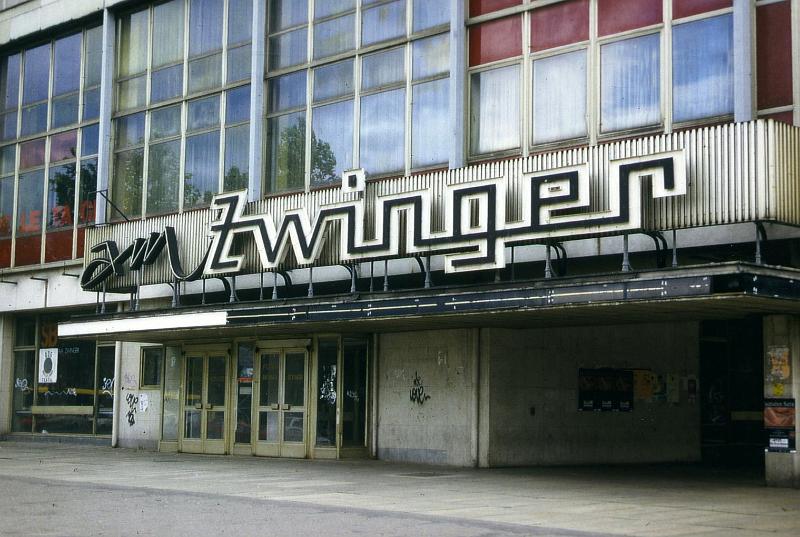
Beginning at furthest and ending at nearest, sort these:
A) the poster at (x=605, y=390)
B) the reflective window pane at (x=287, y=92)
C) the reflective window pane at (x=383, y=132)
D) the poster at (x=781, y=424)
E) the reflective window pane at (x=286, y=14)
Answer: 1. the reflective window pane at (x=286, y=14)
2. the reflective window pane at (x=287, y=92)
3. the poster at (x=605, y=390)
4. the reflective window pane at (x=383, y=132)
5. the poster at (x=781, y=424)

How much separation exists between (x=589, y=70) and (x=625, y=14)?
112 cm

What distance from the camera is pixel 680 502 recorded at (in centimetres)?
1540

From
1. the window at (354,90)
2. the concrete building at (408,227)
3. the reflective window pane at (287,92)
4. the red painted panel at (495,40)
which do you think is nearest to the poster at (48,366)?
the concrete building at (408,227)

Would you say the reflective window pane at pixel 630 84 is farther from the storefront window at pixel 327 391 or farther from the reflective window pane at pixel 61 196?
the reflective window pane at pixel 61 196

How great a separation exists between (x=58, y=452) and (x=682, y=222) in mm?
17186

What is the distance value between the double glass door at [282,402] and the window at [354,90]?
12.5 ft

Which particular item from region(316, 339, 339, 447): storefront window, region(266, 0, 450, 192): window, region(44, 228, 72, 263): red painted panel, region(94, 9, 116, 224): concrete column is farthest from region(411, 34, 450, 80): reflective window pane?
region(44, 228, 72, 263): red painted panel

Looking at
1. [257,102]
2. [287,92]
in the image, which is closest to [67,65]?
[257,102]

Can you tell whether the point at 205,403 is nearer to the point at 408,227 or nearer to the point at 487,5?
the point at 408,227

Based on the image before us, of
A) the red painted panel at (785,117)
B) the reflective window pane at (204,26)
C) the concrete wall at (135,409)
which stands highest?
the reflective window pane at (204,26)

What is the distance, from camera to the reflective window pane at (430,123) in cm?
2177

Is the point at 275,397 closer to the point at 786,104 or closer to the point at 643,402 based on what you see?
the point at 643,402

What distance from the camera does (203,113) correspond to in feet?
88.8

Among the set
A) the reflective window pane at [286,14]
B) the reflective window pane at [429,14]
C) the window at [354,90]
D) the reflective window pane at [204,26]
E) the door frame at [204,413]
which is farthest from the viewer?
the reflective window pane at [204,26]
